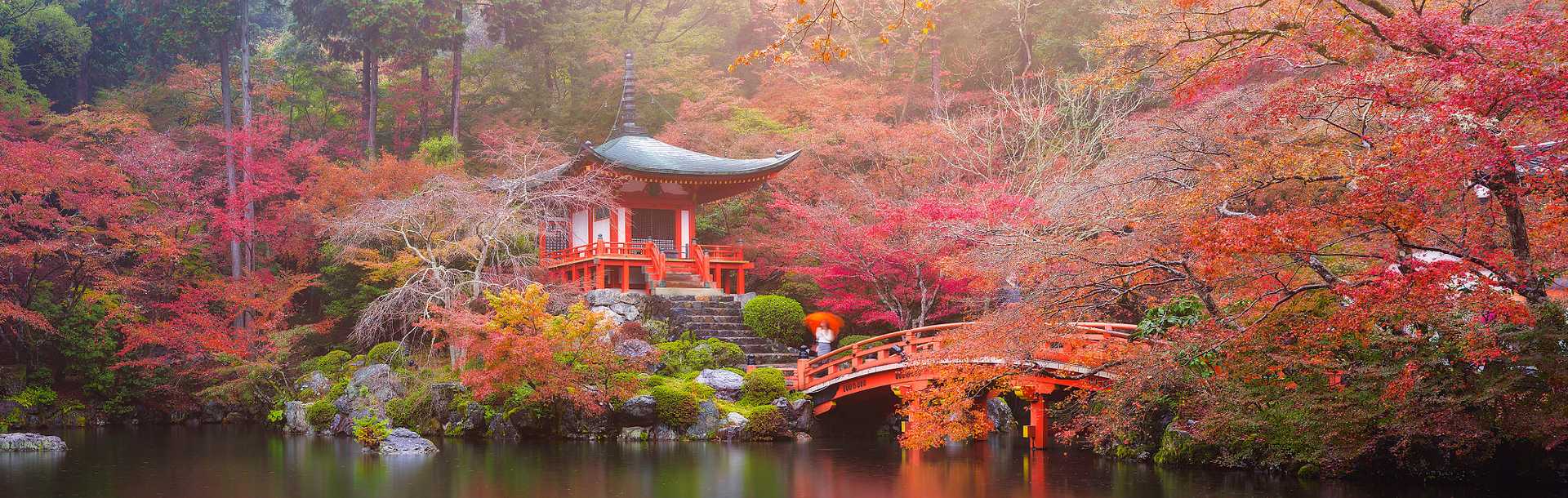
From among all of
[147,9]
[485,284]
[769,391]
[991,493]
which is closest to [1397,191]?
[991,493]

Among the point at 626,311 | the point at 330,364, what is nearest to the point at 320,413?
the point at 330,364

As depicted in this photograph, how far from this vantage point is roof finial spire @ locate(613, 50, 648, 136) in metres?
24.1

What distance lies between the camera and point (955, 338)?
13891 millimetres

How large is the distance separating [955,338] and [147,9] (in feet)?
70.1

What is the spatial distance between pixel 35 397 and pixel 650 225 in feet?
35.8

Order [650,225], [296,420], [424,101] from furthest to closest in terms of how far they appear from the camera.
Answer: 1. [424,101]
2. [650,225]
3. [296,420]

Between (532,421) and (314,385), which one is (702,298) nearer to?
(532,421)

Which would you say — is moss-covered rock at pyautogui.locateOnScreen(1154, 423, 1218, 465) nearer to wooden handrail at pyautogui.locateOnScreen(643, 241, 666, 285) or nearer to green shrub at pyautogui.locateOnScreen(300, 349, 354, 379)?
wooden handrail at pyautogui.locateOnScreen(643, 241, 666, 285)

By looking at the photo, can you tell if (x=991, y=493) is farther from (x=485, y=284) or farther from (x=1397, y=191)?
(x=485, y=284)

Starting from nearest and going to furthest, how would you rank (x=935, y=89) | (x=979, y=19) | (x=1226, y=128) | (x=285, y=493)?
(x=285, y=493), (x=1226, y=128), (x=935, y=89), (x=979, y=19)

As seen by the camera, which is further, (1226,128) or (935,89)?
(935,89)

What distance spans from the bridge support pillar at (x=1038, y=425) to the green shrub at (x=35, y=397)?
16289 mm

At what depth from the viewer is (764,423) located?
53.4 feet

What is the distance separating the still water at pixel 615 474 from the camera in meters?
10.8
